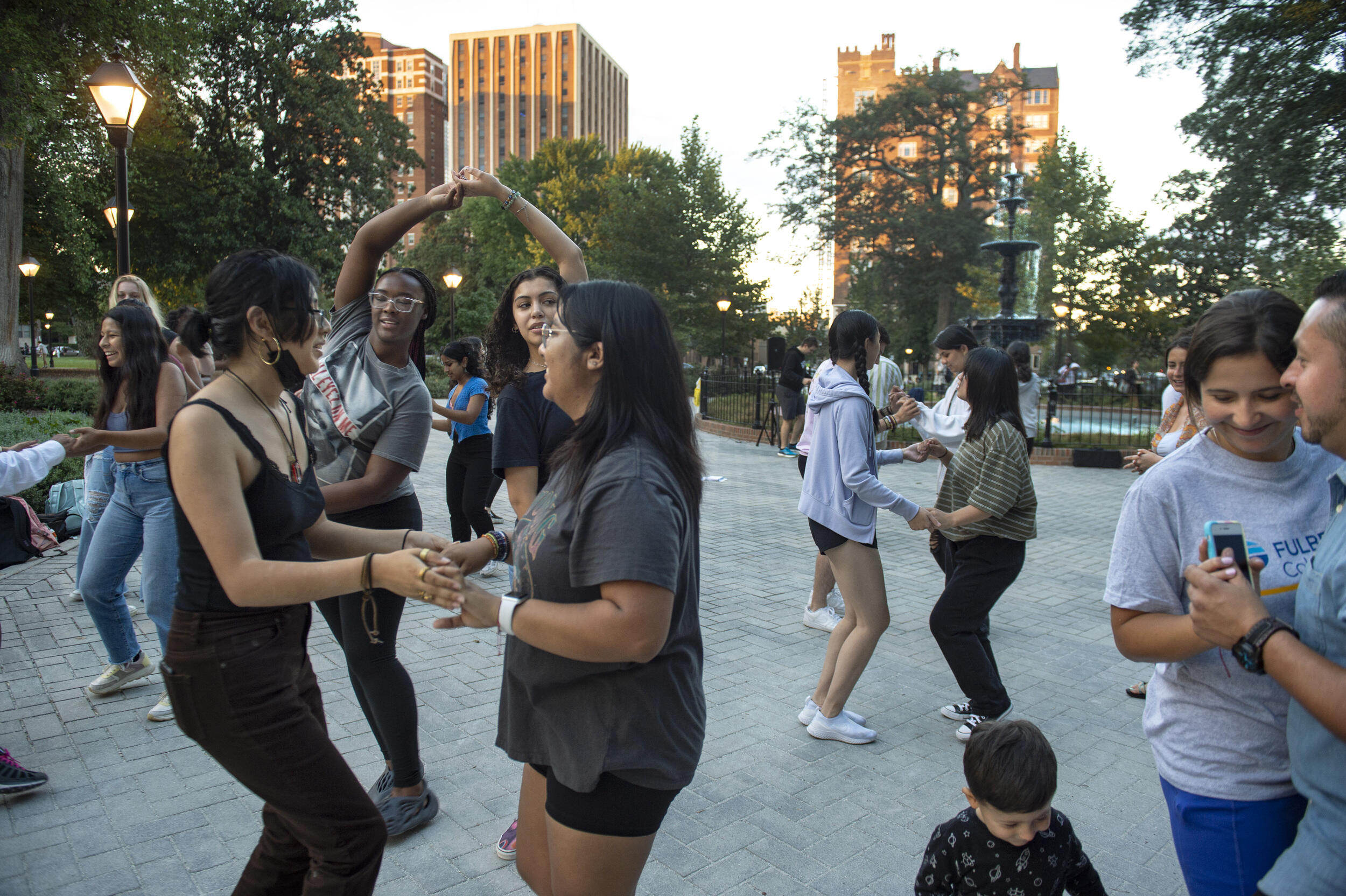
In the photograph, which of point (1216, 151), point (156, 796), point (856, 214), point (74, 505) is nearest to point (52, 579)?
point (74, 505)

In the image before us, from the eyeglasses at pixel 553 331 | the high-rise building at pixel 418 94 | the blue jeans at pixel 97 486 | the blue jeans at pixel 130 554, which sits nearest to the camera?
the eyeglasses at pixel 553 331

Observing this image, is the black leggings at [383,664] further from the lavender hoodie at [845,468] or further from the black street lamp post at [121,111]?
the black street lamp post at [121,111]

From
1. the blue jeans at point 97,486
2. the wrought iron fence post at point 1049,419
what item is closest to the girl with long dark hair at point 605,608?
the blue jeans at point 97,486

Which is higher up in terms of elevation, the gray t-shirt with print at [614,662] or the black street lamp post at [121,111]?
the black street lamp post at [121,111]

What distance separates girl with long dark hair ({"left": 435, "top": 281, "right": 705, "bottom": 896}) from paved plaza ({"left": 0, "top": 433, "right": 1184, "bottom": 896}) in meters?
1.32

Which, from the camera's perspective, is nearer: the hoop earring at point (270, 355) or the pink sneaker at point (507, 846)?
the hoop earring at point (270, 355)

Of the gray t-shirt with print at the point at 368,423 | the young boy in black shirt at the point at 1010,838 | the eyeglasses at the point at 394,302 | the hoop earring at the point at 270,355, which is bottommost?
the young boy in black shirt at the point at 1010,838

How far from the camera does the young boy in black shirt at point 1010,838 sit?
7.31 feet

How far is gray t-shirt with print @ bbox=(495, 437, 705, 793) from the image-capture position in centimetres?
164

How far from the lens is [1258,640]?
4.79 ft

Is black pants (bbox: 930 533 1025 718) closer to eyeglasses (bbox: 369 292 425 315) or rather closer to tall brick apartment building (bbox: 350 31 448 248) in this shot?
eyeglasses (bbox: 369 292 425 315)

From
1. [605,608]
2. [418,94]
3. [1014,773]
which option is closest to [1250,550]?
[1014,773]

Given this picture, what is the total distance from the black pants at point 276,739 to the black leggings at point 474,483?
4.65 meters

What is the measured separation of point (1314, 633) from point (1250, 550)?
213 mm
